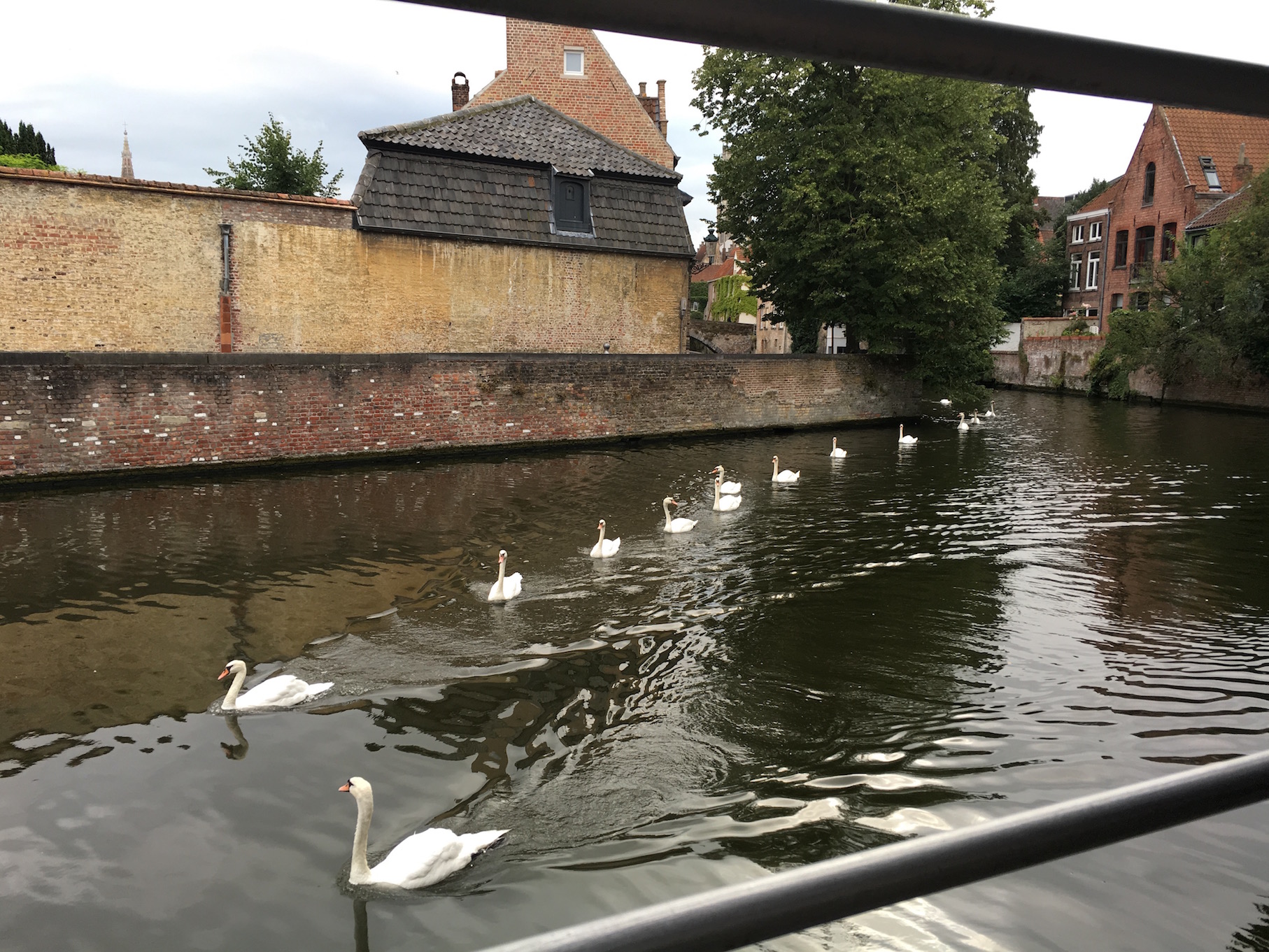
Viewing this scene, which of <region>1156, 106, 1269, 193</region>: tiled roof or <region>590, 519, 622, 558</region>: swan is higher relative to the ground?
<region>1156, 106, 1269, 193</region>: tiled roof

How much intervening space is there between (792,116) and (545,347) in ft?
32.5

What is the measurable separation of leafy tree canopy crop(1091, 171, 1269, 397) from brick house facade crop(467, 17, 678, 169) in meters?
18.2

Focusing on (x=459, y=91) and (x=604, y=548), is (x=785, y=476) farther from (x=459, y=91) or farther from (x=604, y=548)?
(x=459, y=91)

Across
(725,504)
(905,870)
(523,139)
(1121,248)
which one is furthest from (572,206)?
(1121,248)

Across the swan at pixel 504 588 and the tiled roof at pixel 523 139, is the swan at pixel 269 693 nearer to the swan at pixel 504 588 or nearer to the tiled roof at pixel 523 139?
the swan at pixel 504 588

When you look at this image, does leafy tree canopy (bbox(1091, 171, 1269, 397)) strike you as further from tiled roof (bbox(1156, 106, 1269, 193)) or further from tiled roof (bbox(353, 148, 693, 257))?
tiled roof (bbox(353, 148, 693, 257))

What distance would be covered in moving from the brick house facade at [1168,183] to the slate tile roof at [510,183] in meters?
22.9

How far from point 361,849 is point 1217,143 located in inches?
1861

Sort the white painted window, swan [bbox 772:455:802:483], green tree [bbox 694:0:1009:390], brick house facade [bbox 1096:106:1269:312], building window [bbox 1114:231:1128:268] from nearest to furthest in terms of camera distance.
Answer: swan [bbox 772:455:802:483] < green tree [bbox 694:0:1009:390] < brick house facade [bbox 1096:106:1269:312] < building window [bbox 1114:231:1128:268] < the white painted window

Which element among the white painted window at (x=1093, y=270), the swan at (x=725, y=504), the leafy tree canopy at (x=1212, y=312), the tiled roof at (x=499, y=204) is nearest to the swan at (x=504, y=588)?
the swan at (x=725, y=504)

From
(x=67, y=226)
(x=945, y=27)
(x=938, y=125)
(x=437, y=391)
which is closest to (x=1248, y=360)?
(x=938, y=125)

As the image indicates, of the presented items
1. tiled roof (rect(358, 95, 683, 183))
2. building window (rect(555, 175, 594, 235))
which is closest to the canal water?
tiled roof (rect(358, 95, 683, 183))

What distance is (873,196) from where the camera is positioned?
24.6 m

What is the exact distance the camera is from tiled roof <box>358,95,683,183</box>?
72.1ft
